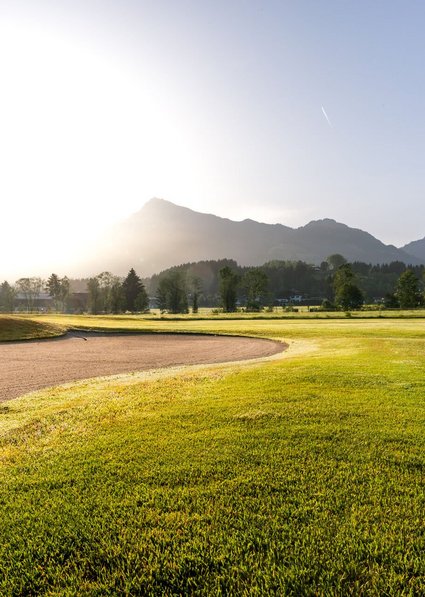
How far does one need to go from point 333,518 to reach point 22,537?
3.64m

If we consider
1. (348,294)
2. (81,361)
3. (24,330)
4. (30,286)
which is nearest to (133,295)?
(30,286)

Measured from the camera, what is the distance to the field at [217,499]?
352 centimetres

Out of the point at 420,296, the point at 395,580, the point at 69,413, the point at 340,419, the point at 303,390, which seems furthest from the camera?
the point at 420,296

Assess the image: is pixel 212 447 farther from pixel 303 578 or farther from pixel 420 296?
pixel 420 296

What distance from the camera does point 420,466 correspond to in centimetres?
567

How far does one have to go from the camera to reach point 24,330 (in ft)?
125

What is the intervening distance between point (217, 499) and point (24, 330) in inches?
1540

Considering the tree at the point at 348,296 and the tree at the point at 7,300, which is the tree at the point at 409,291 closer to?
the tree at the point at 348,296

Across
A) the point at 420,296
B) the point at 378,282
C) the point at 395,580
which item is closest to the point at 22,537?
the point at 395,580

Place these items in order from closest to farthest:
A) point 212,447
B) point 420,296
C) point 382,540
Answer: point 382,540 < point 212,447 < point 420,296

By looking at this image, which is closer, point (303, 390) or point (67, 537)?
point (67, 537)

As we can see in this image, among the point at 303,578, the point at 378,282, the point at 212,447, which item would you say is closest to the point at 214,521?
the point at 303,578

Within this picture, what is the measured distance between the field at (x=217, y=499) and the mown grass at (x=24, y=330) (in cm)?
3023

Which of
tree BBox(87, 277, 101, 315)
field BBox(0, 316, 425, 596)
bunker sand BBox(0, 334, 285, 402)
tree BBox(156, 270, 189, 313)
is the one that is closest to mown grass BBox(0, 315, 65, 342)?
bunker sand BBox(0, 334, 285, 402)
